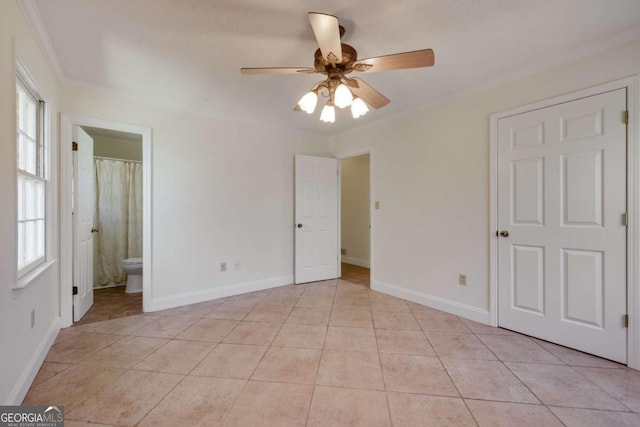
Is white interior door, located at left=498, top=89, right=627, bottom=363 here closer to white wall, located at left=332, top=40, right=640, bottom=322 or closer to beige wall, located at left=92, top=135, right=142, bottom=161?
white wall, located at left=332, top=40, right=640, bottom=322

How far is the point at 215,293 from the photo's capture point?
11.2 feet

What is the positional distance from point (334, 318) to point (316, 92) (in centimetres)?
210

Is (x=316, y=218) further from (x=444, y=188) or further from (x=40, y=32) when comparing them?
(x=40, y=32)

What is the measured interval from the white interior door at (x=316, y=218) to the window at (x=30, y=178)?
8.51ft

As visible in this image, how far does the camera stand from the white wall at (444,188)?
2.36m

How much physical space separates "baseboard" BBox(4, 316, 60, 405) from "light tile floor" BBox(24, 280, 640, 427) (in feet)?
0.17

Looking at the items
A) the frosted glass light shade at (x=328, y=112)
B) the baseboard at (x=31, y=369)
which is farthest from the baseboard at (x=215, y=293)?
the frosted glass light shade at (x=328, y=112)

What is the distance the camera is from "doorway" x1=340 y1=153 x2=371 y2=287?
534 centimetres

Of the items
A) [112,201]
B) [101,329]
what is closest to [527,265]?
[101,329]

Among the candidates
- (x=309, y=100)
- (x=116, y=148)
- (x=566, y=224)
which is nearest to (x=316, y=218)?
(x=309, y=100)

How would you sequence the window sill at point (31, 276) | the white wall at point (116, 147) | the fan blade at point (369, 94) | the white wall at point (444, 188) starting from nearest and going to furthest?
the window sill at point (31, 276), the fan blade at point (369, 94), the white wall at point (444, 188), the white wall at point (116, 147)

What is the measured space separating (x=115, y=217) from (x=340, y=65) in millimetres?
4039

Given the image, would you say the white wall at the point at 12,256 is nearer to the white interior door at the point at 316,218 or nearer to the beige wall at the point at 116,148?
the beige wall at the point at 116,148

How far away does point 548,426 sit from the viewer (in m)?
1.40
